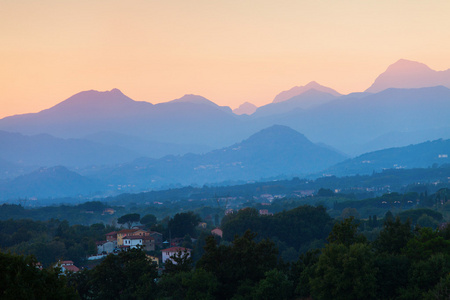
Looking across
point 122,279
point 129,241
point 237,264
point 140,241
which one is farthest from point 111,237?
point 237,264

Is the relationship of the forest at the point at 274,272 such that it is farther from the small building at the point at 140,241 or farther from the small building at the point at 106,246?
the small building at the point at 106,246

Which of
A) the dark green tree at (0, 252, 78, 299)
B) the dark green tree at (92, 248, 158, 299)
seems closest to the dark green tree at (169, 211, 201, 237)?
the dark green tree at (92, 248, 158, 299)

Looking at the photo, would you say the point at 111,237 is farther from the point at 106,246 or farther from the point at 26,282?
the point at 26,282

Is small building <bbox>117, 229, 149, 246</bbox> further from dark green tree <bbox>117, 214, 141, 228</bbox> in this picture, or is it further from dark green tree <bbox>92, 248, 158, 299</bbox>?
dark green tree <bbox>92, 248, 158, 299</bbox>

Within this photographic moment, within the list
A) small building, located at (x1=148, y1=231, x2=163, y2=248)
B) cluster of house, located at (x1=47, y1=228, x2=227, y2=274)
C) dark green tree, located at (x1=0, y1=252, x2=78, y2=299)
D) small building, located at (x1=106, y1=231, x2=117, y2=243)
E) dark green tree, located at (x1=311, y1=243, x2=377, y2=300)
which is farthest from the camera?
small building, located at (x1=106, y1=231, x2=117, y2=243)

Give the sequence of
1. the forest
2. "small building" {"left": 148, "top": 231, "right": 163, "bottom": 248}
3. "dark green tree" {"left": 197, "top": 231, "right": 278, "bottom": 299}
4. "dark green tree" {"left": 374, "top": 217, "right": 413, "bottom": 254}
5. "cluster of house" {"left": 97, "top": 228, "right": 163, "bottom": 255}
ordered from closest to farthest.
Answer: the forest, "dark green tree" {"left": 197, "top": 231, "right": 278, "bottom": 299}, "dark green tree" {"left": 374, "top": 217, "right": 413, "bottom": 254}, "cluster of house" {"left": 97, "top": 228, "right": 163, "bottom": 255}, "small building" {"left": 148, "top": 231, "right": 163, "bottom": 248}

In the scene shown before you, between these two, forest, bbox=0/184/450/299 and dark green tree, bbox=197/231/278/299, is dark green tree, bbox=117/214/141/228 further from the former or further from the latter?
dark green tree, bbox=197/231/278/299

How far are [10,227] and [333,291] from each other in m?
64.5

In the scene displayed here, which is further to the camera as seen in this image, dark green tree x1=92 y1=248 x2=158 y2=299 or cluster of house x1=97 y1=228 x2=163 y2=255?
cluster of house x1=97 y1=228 x2=163 y2=255

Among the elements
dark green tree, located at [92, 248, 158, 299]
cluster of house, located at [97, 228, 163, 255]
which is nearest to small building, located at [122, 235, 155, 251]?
cluster of house, located at [97, 228, 163, 255]

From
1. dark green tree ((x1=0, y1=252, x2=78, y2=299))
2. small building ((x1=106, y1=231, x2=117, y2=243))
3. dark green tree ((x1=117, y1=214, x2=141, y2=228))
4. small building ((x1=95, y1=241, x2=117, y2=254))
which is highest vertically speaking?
dark green tree ((x1=0, y1=252, x2=78, y2=299))

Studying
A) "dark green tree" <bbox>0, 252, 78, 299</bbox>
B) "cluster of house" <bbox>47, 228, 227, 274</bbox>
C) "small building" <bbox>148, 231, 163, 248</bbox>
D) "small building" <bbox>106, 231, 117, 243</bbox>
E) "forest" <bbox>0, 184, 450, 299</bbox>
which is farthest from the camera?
"small building" <bbox>106, 231, 117, 243</bbox>

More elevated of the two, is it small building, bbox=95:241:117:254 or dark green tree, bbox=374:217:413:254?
dark green tree, bbox=374:217:413:254

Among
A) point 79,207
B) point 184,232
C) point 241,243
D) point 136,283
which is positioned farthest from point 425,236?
point 79,207
